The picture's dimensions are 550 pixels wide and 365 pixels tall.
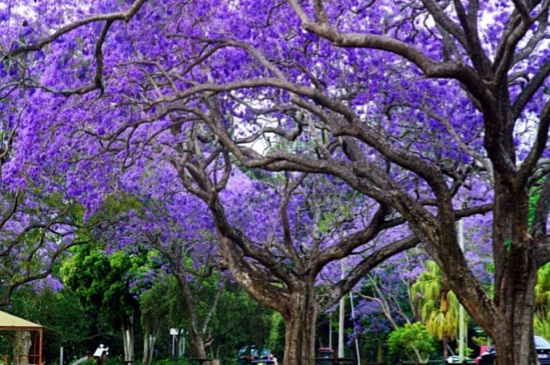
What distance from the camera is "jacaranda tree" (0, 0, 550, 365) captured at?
42.2ft

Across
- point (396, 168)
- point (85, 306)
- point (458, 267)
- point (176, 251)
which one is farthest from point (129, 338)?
point (458, 267)

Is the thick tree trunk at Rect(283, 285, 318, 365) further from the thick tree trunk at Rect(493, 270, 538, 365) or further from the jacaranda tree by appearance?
the thick tree trunk at Rect(493, 270, 538, 365)

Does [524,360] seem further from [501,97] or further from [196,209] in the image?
[196,209]

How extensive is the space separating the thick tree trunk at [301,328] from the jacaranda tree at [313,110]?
0.02 meters

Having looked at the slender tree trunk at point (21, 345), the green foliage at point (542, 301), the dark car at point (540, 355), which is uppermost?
the green foliage at point (542, 301)

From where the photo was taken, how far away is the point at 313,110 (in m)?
13.8

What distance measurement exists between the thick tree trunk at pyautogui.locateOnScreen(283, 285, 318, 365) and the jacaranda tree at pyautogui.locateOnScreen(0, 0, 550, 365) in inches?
1.0

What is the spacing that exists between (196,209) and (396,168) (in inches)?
228

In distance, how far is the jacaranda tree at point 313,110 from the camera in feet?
42.2

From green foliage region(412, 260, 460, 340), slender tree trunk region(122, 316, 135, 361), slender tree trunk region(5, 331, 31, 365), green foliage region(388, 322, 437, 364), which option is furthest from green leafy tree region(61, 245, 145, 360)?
green foliage region(412, 260, 460, 340)

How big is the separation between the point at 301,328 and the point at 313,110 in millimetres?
6427

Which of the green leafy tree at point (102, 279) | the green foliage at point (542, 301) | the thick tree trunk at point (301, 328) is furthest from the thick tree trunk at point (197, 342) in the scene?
the thick tree trunk at point (301, 328)

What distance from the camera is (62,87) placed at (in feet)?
52.7

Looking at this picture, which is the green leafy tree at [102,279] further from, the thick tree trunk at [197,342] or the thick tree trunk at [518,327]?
the thick tree trunk at [518,327]
